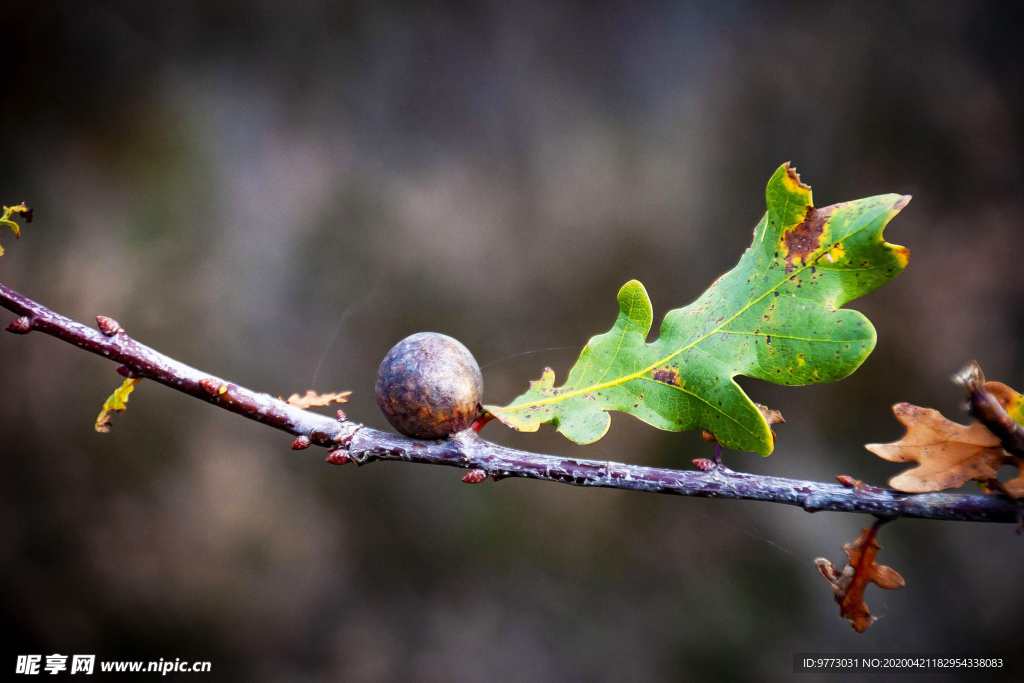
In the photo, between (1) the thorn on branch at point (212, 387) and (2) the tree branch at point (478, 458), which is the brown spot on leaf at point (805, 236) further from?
(1) the thorn on branch at point (212, 387)

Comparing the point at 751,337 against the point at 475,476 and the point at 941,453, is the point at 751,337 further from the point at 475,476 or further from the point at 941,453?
the point at 475,476

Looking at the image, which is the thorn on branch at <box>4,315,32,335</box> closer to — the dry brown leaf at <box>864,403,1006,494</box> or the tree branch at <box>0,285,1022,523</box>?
the tree branch at <box>0,285,1022,523</box>

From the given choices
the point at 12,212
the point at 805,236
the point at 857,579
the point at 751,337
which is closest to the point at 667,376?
the point at 751,337

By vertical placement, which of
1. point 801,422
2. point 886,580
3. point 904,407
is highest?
point 801,422

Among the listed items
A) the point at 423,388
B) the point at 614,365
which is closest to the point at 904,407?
the point at 614,365

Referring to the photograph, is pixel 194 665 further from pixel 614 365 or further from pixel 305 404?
pixel 614 365
